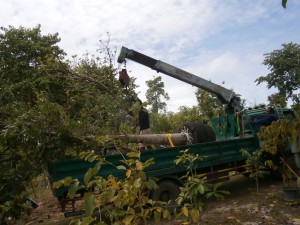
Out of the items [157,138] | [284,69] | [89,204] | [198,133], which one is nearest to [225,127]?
[198,133]

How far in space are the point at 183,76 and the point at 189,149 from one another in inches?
103

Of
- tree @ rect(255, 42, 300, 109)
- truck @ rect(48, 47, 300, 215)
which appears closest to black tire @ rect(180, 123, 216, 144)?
truck @ rect(48, 47, 300, 215)

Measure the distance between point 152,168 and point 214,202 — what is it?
2045 mm

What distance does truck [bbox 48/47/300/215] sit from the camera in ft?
19.0

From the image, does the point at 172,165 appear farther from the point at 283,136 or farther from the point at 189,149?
the point at 283,136

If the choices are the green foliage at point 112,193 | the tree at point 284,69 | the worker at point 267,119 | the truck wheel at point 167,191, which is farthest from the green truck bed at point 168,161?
the tree at point 284,69

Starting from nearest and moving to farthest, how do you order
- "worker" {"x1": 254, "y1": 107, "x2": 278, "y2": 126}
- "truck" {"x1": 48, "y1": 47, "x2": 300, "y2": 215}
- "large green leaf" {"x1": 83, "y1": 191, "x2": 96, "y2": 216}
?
1. "large green leaf" {"x1": 83, "y1": 191, "x2": 96, "y2": 216}
2. "truck" {"x1": 48, "y1": 47, "x2": 300, "y2": 215}
3. "worker" {"x1": 254, "y1": 107, "x2": 278, "y2": 126}

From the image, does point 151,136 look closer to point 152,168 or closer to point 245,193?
point 152,168

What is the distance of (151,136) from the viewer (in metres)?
7.27

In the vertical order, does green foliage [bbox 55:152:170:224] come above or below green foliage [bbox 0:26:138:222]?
below

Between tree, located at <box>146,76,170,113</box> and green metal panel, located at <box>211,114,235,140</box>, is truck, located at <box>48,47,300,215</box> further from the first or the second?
tree, located at <box>146,76,170,113</box>

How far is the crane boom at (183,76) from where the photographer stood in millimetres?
8180

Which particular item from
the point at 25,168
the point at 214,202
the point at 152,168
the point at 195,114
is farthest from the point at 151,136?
the point at 195,114

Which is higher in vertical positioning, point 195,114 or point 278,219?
point 195,114
